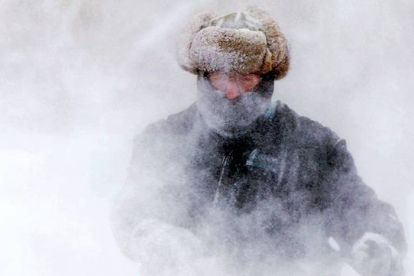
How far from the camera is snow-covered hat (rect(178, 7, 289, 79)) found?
0.86 m

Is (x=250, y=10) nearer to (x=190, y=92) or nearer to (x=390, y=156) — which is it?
(x=190, y=92)

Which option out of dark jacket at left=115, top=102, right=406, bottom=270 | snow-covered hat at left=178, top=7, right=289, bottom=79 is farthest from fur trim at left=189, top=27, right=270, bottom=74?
dark jacket at left=115, top=102, right=406, bottom=270

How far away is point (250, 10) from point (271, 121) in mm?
215

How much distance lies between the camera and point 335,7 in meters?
1.13

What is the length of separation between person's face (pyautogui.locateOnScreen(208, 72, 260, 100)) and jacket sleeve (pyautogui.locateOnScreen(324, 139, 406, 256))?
8.5 inches

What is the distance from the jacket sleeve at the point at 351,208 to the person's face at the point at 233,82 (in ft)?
0.71

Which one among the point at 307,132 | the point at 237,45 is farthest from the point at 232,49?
the point at 307,132

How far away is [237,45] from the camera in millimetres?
856

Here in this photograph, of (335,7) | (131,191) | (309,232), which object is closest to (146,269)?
(131,191)

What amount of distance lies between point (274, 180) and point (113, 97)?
1.57 feet

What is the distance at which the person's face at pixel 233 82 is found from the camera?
0.90 metres

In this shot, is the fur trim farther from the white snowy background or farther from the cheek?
the white snowy background

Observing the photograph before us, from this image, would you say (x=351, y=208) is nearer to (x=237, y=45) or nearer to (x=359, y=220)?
(x=359, y=220)

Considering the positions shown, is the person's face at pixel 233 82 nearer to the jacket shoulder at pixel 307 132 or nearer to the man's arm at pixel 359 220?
the jacket shoulder at pixel 307 132
